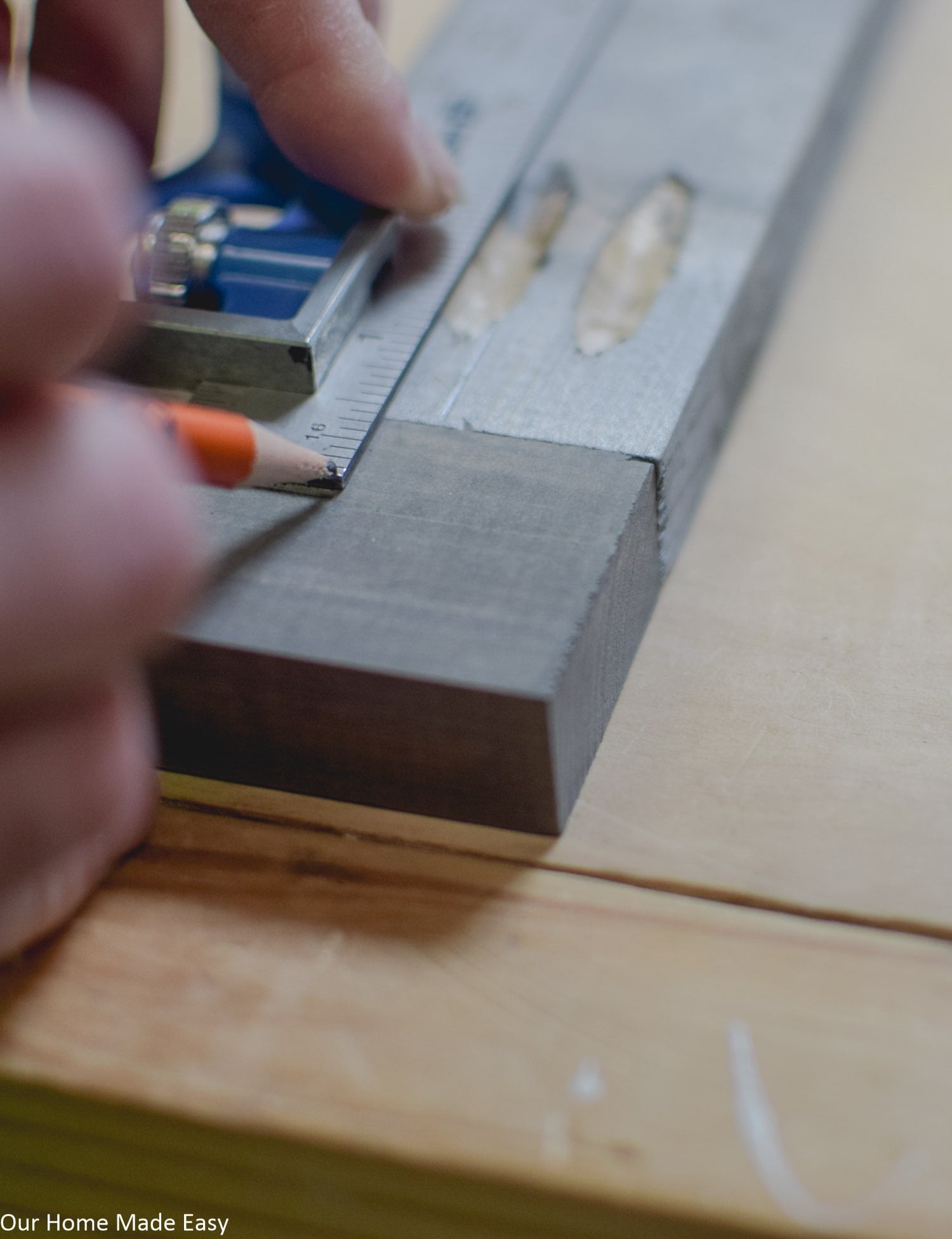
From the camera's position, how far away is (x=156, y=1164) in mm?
672

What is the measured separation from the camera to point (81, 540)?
1.57ft

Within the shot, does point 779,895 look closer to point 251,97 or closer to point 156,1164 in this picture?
point 156,1164

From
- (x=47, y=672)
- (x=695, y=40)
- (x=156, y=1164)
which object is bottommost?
(x=156, y=1164)

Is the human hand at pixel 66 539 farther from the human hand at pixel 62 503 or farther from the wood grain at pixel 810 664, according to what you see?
the wood grain at pixel 810 664

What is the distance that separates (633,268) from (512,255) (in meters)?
0.11

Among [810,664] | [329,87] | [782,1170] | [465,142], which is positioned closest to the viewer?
[782,1170]

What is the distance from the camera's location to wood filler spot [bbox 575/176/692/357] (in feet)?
3.11

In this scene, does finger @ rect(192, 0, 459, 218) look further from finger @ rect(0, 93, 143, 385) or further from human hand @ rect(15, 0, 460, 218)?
finger @ rect(0, 93, 143, 385)

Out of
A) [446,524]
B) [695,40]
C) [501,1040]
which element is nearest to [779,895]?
[501,1040]

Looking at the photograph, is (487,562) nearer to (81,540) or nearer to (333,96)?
(81,540)

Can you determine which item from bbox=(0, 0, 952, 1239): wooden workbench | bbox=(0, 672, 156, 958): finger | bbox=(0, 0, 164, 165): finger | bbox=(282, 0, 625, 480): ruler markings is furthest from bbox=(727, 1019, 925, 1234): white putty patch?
bbox=(0, 0, 164, 165): finger

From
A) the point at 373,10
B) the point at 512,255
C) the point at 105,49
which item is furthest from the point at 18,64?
the point at 512,255

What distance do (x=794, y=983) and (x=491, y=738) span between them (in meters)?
0.22

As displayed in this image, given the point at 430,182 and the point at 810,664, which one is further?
the point at 430,182
